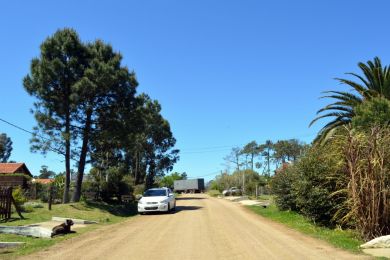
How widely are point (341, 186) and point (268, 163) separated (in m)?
109

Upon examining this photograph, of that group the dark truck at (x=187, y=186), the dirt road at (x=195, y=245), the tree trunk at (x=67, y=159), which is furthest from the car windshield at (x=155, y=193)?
the dark truck at (x=187, y=186)

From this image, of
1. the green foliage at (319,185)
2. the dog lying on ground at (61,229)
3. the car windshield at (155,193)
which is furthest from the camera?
the car windshield at (155,193)

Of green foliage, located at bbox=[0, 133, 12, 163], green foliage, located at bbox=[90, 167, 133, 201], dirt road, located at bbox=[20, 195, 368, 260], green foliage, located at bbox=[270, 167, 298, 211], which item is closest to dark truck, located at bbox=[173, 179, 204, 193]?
green foliage, located at bbox=[0, 133, 12, 163]

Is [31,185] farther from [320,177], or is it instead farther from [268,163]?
[268,163]

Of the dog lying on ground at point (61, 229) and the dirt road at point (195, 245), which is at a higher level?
the dog lying on ground at point (61, 229)

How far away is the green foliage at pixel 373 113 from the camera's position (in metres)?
18.5

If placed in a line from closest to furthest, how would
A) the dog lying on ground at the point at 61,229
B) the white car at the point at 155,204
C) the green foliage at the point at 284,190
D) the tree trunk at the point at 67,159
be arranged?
1. the dog lying on ground at the point at 61,229
2. the green foliage at the point at 284,190
3. the white car at the point at 155,204
4. the tree trunk at the point at 67,159

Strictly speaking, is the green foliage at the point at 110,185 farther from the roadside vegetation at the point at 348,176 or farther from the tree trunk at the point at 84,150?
the roadside vegetation at the point at 348,176

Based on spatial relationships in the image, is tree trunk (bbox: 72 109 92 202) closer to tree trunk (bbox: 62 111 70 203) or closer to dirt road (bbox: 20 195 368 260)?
tree trunk (bbox: 62 111 70 203)

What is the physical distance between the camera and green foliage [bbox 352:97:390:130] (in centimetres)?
1853

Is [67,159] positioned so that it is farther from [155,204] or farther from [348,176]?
[348,176]

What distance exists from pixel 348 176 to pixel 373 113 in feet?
21.3

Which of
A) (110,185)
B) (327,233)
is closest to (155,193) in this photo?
(110,185)

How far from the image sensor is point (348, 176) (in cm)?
1369
